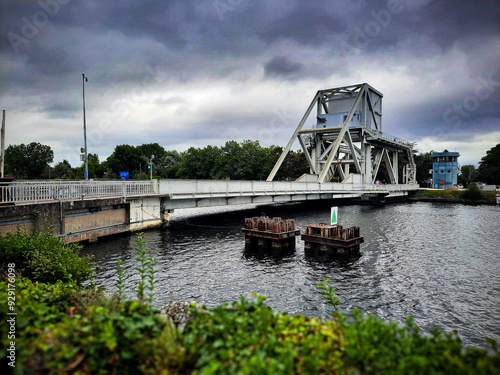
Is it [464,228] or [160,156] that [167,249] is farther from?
[160,156]

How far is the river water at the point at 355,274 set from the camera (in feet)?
35.0

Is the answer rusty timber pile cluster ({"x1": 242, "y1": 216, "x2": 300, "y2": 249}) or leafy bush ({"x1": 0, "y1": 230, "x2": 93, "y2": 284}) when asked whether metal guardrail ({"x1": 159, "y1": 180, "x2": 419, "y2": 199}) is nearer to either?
rusty timber pile cluster ({"x1": 242, "y1": 216, "x2": 300, "y2": 249})

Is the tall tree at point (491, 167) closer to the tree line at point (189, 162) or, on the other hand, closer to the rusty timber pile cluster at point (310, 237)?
the tree line at point (189, 162)

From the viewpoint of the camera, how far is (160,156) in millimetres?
124125

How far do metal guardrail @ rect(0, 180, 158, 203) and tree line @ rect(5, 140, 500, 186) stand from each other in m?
37.2

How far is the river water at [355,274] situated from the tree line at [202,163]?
44.7 metres

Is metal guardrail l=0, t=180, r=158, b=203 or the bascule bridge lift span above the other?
the bascule bridge lift span

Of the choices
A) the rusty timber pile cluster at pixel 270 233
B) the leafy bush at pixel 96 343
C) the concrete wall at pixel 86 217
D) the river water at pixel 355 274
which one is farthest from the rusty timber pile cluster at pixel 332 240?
the leafy bush at pixel 96 343

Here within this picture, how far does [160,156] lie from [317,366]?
127591mm

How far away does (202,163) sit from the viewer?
8725cm

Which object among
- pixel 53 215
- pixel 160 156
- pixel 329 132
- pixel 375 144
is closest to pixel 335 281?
pixel 53 215

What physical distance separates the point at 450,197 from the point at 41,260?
7258 centimetres

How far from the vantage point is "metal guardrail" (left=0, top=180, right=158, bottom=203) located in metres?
16.6

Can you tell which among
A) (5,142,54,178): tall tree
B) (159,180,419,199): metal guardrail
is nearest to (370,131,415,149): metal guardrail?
(159,180,419,199): metal guardrail
